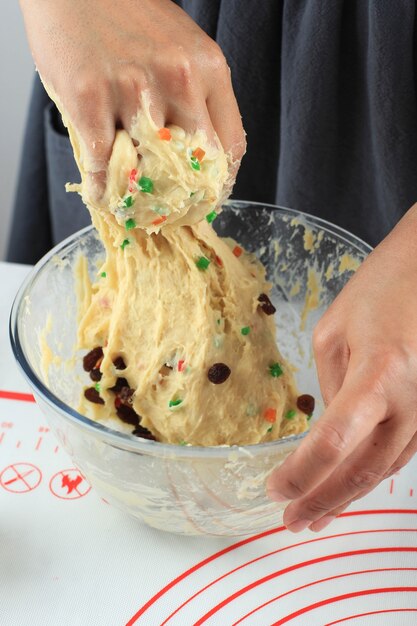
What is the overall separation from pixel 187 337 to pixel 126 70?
0.92 feet

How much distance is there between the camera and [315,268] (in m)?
0.97

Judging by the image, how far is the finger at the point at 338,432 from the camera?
57cm

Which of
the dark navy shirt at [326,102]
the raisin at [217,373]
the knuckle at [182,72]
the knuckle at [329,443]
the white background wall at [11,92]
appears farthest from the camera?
the white background wall at [11,92]

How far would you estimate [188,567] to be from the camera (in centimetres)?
78

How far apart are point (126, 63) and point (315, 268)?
1.32ft

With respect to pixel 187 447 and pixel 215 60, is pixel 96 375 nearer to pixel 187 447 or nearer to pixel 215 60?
pixel 187 447

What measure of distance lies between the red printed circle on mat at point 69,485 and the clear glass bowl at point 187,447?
7 centimetres

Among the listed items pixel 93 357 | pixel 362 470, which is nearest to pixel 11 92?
pixel 93 357

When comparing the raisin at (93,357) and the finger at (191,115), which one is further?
the raisin at (93,357)

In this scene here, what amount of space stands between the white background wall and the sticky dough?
3.31 ft

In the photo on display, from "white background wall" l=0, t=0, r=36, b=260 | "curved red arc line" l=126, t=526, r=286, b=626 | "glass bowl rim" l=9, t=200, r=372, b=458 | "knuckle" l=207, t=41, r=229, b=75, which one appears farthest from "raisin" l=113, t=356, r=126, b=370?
"white background wall" l=0, t=0, r=36, b=260

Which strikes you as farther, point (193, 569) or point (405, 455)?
point (193, 569)

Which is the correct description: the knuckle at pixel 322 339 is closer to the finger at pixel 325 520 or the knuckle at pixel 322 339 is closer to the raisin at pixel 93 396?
the finger at pixel 325 520

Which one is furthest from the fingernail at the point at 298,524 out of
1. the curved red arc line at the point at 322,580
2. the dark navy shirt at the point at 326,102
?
the dark navy shirt at the point at 326,102
